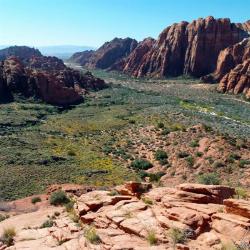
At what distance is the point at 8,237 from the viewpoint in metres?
Answer: 18.4

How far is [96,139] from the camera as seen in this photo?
187ft

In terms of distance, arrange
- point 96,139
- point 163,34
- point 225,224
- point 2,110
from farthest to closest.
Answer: point 163,34 → point 2,110 → point 96,139 → point 225,224

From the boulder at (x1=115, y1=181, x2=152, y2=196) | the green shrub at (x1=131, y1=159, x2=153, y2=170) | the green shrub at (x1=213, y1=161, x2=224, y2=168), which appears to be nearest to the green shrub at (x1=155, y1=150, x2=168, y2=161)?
the green shrub at (x1=131, y1=159, x2=153, y2=170)

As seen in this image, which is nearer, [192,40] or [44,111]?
[44,111]

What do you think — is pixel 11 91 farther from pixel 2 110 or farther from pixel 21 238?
pixel 21 238

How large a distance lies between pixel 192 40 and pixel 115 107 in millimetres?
76156

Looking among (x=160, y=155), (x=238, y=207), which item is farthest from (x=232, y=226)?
(x=160, y=155)

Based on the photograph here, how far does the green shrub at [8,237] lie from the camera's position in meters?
18.1

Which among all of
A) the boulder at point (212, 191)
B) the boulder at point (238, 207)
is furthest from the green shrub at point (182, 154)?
the boulder at point (238, 207)

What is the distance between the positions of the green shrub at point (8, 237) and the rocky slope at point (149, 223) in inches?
6.5

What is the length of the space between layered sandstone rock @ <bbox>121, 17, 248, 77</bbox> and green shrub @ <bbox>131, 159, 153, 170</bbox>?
10707cm

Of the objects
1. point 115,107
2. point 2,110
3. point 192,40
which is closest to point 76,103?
point 115,107

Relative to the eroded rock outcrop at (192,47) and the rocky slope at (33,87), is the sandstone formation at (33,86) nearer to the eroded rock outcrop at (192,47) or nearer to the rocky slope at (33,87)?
the rocky slope at (33,87)

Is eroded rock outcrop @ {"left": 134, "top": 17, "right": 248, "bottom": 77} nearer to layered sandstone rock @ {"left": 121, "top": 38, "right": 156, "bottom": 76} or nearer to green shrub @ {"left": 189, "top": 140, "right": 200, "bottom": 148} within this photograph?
layered sandstone rock @ {"left": 121, "top": 38, "right": 156, "bottom": 76}
